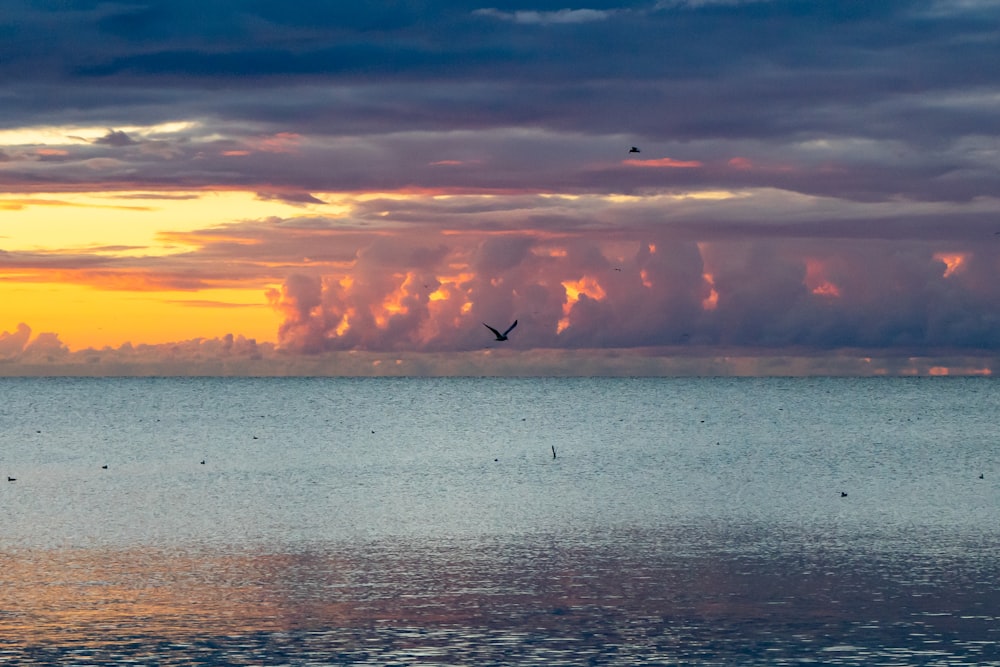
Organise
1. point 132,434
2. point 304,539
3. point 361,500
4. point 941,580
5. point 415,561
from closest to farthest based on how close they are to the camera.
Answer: point 941,580 < point 415,561 < point 304,539 < point 361,500 < point 132,434

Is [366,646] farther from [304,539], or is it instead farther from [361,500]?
[361,500]

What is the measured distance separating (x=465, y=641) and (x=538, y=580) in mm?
9366

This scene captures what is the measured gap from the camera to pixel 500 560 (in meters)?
46.8

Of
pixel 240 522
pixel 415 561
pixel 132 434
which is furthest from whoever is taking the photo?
pixel 132 434

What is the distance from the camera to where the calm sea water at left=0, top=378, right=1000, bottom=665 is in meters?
32.8

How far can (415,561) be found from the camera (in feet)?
152

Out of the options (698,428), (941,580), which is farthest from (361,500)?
(698,428)

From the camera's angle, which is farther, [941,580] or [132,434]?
[132,434]

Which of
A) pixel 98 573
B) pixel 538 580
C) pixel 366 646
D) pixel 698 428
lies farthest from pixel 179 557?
pixel 698 428

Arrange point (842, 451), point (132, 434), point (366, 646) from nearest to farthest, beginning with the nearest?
point (366, 646) → point (842, 451) → point (132, 434)

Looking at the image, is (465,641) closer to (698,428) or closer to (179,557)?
(179,557)

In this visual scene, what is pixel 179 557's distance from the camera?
1886 inches

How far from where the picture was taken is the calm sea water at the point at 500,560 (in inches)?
1293

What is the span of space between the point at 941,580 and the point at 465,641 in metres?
17.9
